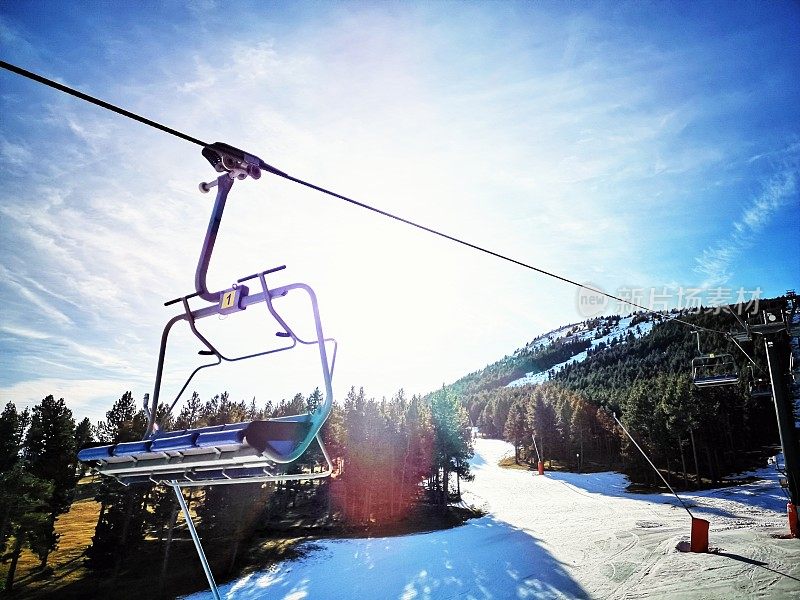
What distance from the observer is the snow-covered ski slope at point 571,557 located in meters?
15.4

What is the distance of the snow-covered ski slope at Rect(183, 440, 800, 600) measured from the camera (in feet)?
50.7

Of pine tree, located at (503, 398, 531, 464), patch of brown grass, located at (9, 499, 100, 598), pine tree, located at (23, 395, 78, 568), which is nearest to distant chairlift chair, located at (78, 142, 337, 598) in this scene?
patch of brown grass, located at (9, 499, 100, 598)

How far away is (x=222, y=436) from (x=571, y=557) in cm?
2585

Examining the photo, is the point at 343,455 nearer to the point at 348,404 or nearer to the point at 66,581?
the point at 348,404

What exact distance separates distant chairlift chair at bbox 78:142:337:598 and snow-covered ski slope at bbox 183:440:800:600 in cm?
1635

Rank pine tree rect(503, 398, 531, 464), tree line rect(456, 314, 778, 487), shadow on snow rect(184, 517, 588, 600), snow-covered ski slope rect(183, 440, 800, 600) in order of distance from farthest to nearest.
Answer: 1. pine tree rect(503, 398, 531, 464)
2. tree line rect(456, 314, 778, 487)
3. shadow on snow rect(184, 517, 588, 600)
4. snow-covered ski slope rect(183, 440, 800, 600)

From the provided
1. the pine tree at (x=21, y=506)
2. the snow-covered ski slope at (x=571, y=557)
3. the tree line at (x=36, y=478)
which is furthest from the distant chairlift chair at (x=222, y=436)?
the pine tree at (x=21, y=506)

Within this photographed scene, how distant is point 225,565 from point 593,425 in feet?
214

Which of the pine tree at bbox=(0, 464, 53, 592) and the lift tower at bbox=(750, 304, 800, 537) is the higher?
the lift tower at bbox=(750, 304, 800, 537)

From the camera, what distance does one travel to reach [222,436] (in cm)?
307

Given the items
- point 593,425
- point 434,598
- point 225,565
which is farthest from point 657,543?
point 593,425

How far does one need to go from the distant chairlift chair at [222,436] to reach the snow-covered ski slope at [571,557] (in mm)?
16350

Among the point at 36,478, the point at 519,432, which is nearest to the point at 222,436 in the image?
the point at 36,478

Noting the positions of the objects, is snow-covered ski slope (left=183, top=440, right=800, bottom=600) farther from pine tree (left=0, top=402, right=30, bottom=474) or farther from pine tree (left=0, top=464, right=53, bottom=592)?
pine tree (left=0, top=402, right=30, bottom=474)
